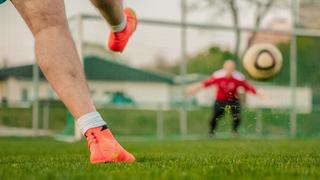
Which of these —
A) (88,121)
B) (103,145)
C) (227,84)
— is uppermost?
(227,84)

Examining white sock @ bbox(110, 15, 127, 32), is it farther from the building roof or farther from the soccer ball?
the building roof

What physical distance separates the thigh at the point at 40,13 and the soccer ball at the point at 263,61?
623 cm

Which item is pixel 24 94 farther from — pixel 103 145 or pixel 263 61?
pixel 103 145

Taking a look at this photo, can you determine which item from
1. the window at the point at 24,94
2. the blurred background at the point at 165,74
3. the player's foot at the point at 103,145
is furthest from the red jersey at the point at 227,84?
the player's foot at the point at 103,145

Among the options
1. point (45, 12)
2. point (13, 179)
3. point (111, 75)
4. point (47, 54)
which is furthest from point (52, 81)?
point (111, 75)

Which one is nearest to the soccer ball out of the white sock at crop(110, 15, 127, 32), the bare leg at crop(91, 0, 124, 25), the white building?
the white building

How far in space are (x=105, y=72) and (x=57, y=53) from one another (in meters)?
10.1

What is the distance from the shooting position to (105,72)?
12.8m

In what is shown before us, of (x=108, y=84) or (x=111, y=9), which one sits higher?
(x=108, y=84)

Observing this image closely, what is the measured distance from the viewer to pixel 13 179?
7.17ft

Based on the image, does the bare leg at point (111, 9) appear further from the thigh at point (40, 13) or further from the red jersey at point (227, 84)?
the red jersey at point (227, 84)

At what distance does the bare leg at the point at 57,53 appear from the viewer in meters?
2.73

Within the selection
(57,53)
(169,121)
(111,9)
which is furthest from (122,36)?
(169,121)

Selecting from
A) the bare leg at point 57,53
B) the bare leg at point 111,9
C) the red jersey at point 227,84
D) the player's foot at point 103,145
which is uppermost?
the red jersey at point 227,84
